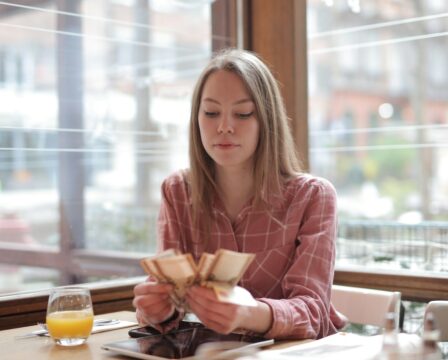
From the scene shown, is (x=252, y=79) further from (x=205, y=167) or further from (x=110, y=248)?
(x=110, y=248)

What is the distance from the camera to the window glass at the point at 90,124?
2.27 m

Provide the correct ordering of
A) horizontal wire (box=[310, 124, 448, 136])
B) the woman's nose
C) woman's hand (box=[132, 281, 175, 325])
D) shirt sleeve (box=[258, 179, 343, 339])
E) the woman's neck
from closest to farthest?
1. woman's hand (box=[132, 281, 175, 325])
2. shirt sleeve (box=[258, 179, 343, 339])
3. the woman's nose
4. the woman's neck
5. horizontal wire (box=[310, 124, 448, 136])

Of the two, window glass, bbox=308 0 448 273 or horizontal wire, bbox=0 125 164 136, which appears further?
window glass, bbox=308 0 448 273

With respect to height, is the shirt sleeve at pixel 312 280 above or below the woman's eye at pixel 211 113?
below

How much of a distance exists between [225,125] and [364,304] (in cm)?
59

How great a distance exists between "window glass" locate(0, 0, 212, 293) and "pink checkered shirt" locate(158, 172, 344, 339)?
0.59m

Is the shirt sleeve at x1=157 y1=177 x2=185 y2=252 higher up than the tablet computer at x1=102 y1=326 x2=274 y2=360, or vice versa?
the shirt sleeve at x1=157 y1=177 x2=185 y2=252

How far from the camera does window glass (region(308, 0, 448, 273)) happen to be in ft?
8.07

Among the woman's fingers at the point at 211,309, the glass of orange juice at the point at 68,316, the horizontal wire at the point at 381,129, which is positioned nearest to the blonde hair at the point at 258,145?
the glass of orange juice at the point at 68,316

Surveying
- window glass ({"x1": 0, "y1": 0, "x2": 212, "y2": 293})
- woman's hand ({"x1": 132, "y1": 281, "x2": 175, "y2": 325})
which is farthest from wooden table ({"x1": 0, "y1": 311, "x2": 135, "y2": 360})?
window glass ({"x1": 0, "y1": 0, "x2": 212, "y2": 293})

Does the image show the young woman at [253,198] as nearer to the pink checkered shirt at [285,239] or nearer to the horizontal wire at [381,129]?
the pink checkered shirt at [285,239]

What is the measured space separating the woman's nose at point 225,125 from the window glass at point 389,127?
96 cm

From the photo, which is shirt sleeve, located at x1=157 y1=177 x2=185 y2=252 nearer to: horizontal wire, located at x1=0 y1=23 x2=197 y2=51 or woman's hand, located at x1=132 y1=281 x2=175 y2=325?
woman's hand, located at x1=132 y1=281 x2=175 y2=325

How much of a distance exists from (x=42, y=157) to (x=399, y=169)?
149 centimetres
